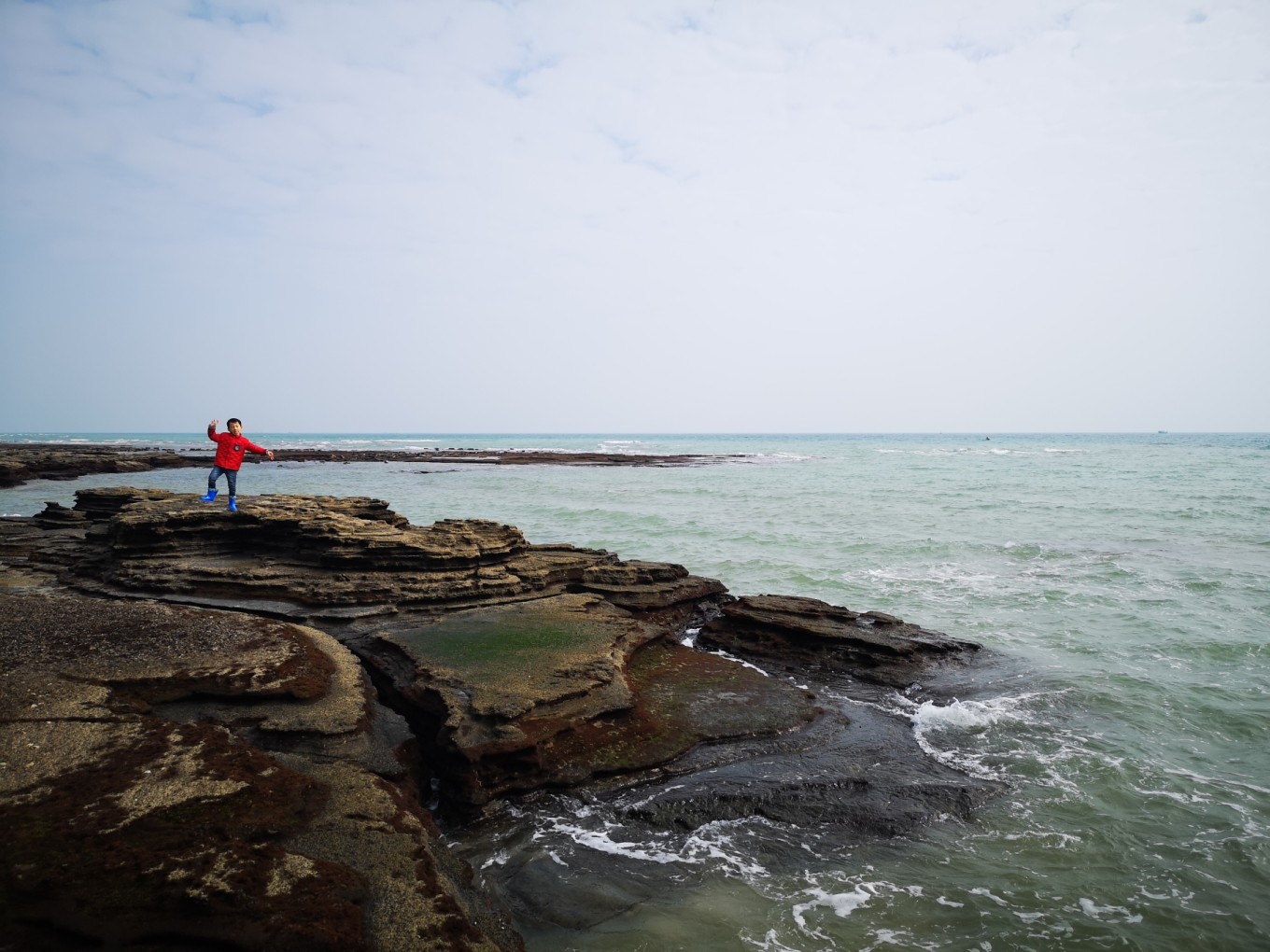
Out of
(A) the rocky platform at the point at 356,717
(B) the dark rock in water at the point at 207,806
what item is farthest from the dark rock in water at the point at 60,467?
(B) the dark rock in water at the point at 207,806

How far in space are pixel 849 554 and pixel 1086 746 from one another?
11.0 metres

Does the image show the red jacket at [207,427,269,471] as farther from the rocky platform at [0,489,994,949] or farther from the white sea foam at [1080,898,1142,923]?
the white sea foam at [1080,898,1142,923]

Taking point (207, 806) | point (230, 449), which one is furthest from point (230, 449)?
point (207, 806)

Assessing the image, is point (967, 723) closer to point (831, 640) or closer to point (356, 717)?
point (831, 640)

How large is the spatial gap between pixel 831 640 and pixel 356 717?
21.8ft

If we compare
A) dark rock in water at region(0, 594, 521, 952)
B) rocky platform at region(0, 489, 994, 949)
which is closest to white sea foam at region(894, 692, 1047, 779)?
rocky platform at region(0, 489, 994, 949)

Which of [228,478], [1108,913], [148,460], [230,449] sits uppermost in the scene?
[230,449]

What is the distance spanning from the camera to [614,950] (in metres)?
4.29

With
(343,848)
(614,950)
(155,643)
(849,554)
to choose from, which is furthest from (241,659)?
(849,554)

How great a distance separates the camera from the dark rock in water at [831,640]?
31.2ft

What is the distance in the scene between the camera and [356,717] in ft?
19.7

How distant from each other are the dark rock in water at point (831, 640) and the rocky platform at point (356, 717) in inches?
1.8

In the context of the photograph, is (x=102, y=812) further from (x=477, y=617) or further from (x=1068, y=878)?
(x=1068, y=878)

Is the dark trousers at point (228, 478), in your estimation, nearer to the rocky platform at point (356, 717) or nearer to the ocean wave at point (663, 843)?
the rocky platform at point (356, 717)
